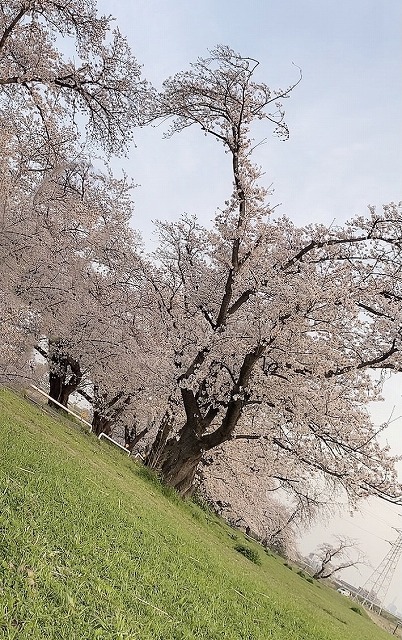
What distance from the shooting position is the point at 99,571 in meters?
4.12

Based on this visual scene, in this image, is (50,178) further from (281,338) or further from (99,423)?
(99,423)

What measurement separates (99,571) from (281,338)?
7.82 m

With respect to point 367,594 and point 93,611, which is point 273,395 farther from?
point 367,594

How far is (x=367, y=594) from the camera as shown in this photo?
45.8m

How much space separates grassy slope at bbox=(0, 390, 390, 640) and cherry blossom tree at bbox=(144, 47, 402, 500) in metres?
4.76

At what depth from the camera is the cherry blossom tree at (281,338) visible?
11.5 metres

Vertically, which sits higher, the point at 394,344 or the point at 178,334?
the point at 394,344

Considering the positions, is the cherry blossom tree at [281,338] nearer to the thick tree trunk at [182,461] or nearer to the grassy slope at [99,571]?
the thick tree trunk at [182,461]

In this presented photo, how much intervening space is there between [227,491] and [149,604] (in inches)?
719

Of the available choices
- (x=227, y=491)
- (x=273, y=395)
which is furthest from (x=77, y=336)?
(x=227, y=491)

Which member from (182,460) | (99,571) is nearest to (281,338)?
(182,460)

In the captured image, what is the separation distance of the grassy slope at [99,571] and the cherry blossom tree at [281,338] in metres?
4.76

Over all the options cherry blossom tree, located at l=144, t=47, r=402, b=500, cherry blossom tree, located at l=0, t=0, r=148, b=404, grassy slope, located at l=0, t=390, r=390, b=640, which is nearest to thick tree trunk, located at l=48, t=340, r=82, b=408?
cherry blossom tree, located at l=0, t=0, r=148, b=404

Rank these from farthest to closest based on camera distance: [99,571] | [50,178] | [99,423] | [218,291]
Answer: [99,423]
[218,291]
[50,178]
[99,571]
